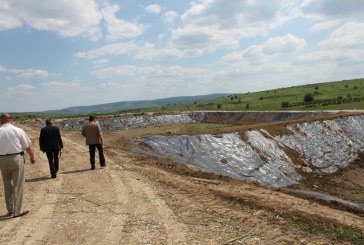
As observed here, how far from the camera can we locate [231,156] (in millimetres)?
22672

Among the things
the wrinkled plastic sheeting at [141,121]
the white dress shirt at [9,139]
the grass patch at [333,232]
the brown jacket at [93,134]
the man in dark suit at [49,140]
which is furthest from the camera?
the wrinkled plastic sheeting at [141,121]

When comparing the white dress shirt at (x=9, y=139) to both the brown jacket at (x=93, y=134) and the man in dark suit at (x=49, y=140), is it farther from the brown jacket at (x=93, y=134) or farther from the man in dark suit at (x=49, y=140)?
the brown jacket at (x=93, y=134)

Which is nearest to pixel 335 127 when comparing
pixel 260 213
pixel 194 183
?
pixel 194 183

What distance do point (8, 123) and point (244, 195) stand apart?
21.4ft

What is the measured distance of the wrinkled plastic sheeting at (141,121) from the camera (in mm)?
47969

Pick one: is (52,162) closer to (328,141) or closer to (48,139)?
(48,139)

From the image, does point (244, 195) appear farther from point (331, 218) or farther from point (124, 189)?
point (124, 189)

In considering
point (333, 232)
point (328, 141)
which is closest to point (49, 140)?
point (333, 232)

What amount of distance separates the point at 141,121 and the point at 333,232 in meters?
45.4

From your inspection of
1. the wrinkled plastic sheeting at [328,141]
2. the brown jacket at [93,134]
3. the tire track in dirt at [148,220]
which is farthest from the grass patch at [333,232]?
the wrinkled plastic sheeting at [328,141]

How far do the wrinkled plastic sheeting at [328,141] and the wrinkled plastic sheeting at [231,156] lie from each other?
268cm

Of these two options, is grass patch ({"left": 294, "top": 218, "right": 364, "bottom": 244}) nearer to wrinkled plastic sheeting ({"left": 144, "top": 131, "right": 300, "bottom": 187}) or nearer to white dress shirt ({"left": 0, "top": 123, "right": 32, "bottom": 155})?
white dress shirt ({"left": 0, "top": 123, "right": 32, "bottom": 155})

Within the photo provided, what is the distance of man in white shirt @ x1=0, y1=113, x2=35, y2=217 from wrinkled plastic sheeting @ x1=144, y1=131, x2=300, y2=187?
39.2ft

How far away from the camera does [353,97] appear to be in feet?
182
